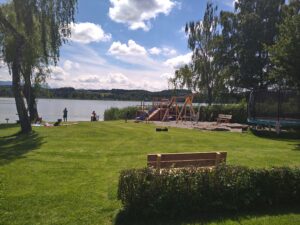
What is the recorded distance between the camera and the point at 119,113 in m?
42.0

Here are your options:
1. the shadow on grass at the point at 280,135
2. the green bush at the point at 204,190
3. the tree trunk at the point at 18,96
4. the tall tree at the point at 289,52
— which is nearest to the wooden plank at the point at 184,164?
the green bush at the point at 204,190

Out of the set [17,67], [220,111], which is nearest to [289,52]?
[17,67]

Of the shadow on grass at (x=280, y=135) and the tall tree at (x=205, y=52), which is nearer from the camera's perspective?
the shadow on grass at (x=280, y=135)

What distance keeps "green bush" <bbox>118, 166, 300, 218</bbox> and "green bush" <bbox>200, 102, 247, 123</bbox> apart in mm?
24895

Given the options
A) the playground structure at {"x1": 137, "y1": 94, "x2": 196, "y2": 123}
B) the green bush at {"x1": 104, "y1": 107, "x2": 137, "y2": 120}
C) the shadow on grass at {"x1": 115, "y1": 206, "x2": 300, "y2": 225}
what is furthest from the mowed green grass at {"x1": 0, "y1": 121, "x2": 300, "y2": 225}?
the green bush at {"x1": 104, "y1": 107, "x2": 137, "y2": 120}

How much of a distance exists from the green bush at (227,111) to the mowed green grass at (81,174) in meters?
15.2

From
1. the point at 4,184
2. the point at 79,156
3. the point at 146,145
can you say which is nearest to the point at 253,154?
the point at 146,145

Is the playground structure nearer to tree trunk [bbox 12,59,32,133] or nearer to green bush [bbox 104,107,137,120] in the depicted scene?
green bush [bbox 104,107,137,120]

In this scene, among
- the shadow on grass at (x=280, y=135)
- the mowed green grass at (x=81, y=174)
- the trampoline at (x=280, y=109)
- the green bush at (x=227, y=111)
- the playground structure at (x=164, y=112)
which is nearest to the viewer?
the mowed green grass at (x=81, y=174)

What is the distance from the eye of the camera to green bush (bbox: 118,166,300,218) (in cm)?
636

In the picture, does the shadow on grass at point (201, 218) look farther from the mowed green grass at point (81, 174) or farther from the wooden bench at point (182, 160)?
the wooden bench at point (182, 160)

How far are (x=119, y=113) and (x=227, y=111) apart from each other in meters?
13.5

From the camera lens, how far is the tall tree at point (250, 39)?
40531 mm

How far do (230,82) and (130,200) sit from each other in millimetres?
39421
